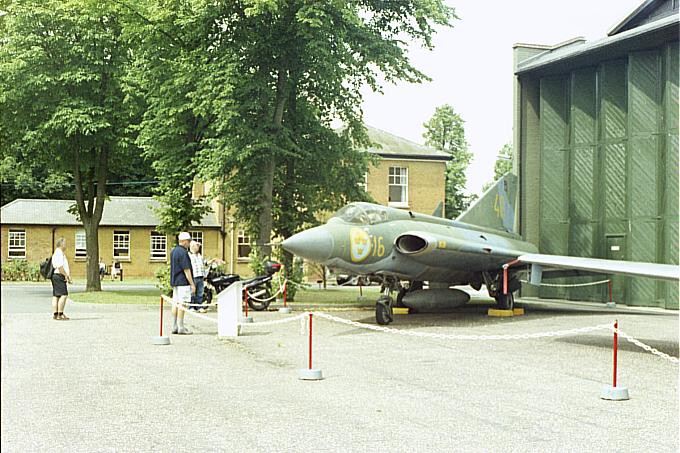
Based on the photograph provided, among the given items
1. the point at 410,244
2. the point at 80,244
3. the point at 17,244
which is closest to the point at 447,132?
the point at 80,244

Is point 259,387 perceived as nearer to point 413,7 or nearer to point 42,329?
point 42,329

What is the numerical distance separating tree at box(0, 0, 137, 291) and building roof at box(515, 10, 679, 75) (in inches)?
607

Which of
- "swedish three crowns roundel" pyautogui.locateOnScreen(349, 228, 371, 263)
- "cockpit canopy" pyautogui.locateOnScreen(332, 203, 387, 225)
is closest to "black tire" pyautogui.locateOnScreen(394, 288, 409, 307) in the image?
"cockpit canopy" pyautogui.locateOnScreen(332, 203, 387, 225)

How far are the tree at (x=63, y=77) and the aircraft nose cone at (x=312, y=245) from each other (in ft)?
45.1

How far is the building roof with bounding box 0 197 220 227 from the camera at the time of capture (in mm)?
50750

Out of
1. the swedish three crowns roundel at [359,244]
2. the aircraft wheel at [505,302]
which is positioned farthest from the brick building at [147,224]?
the swedish three crowns roundel at [359,244]

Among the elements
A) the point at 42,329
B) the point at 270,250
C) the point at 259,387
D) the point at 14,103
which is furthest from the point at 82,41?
the point at 259,387

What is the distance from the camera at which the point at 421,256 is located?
18172mm

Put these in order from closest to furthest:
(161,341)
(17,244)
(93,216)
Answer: (161,341) < (93,216) < (17,244)

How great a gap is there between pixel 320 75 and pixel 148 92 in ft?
19.6

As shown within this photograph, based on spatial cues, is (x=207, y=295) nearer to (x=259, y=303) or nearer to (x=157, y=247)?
(x=259, y=303)

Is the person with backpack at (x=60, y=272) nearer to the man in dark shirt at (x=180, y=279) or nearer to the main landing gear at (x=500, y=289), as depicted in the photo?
the man in dark shirt at (x=180, y=279)

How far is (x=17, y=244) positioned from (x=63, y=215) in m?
3.54

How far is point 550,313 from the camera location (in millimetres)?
21922
